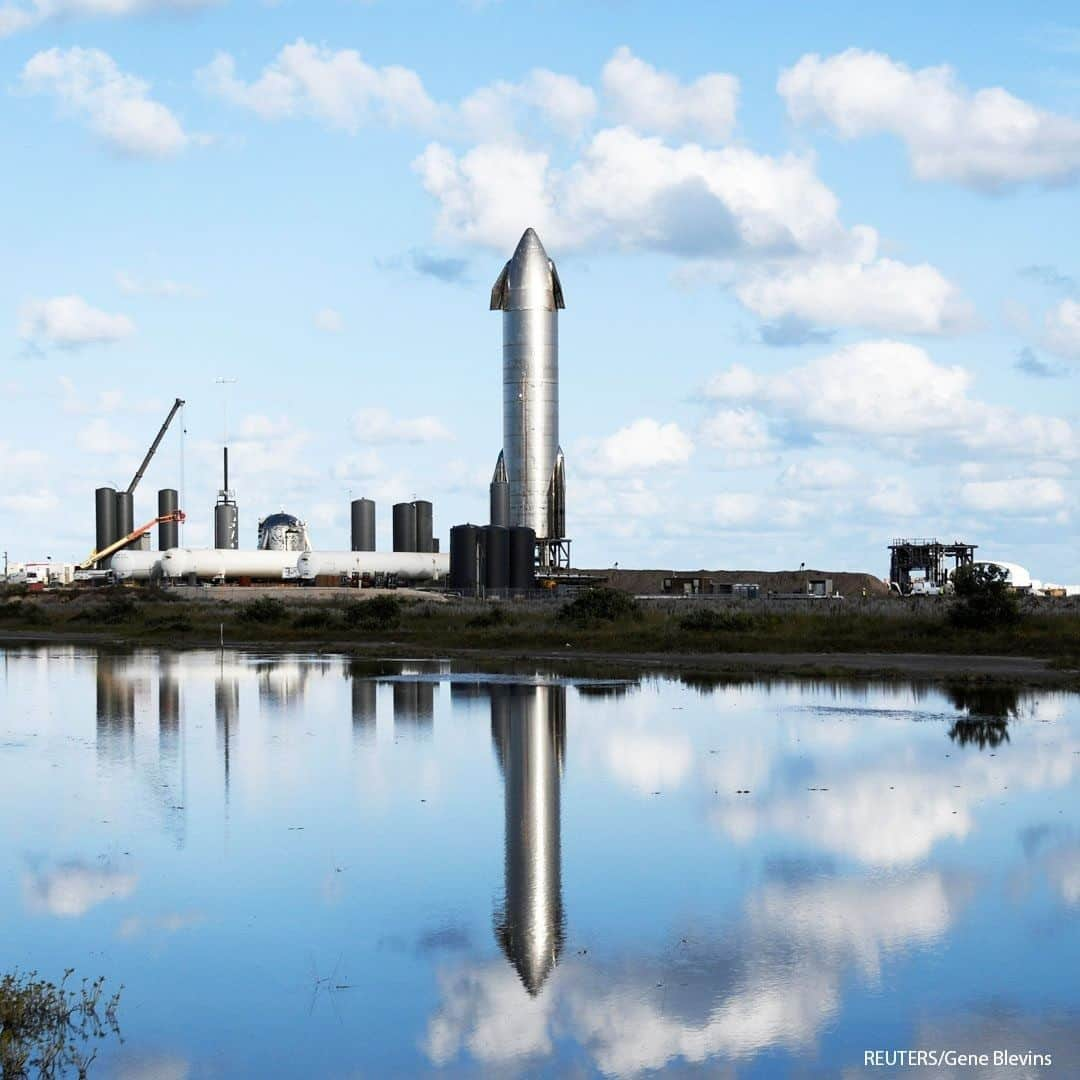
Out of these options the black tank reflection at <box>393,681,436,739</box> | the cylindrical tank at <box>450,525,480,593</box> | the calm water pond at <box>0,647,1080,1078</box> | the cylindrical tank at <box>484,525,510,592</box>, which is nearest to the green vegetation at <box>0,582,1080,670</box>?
the cylindrical tank at <box>450,525,480,593</box>

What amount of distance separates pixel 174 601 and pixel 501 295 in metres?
34.9

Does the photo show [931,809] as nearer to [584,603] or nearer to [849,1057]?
[849,1057]

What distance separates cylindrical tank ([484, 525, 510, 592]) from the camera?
11475 cm

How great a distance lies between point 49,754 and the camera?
28625 millimetres

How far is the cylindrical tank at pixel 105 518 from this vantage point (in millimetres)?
156625

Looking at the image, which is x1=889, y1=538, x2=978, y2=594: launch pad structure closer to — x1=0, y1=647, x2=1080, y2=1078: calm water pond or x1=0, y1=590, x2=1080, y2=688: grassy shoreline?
x1=0, y1=590, x2=1080, y2=688: grassy shoreline

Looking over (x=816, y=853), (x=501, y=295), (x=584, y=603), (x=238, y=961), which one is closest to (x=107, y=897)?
(x=238, y=961)

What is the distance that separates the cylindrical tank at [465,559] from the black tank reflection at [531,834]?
3035 inches

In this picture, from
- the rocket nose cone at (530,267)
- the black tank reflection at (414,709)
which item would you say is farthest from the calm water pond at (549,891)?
the rocket nose cone at (530,267)

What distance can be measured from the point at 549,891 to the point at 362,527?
4987 inches

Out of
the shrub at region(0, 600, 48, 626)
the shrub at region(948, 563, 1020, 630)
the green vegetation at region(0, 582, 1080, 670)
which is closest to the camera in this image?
the green vegetation at region(0, 582, 1080, 670)

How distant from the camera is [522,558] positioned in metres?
118

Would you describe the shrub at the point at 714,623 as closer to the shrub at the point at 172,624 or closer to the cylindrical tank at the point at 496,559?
the shrub at the point at 172,624

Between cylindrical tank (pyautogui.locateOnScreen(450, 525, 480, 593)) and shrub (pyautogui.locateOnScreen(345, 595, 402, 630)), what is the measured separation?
31.7 m
